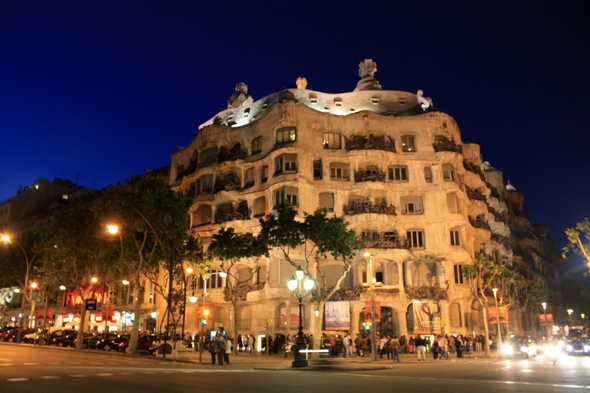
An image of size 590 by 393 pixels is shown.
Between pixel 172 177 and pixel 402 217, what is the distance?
29971 millimetres

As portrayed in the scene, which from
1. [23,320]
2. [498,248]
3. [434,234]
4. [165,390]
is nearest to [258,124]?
[434,234]

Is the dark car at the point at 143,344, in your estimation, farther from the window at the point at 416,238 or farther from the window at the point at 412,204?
the window at the point at 412,204

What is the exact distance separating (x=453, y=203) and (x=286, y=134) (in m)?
19.5

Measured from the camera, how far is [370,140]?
1994 inches

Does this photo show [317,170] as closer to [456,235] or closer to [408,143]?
[408,143]

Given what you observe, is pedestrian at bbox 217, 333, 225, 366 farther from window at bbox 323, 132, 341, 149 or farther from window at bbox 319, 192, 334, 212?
window at bbox 323, 132, 341, 149

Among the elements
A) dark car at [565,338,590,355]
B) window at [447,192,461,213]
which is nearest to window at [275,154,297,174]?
window at [447,192,461,213]

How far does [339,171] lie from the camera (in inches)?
2018

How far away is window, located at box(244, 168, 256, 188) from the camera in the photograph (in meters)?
52.0

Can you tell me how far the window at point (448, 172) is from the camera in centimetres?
5062

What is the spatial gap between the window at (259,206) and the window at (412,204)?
14954mm

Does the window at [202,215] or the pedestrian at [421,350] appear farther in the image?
the window at [202,215]

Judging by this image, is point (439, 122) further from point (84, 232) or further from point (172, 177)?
point (84, 232)

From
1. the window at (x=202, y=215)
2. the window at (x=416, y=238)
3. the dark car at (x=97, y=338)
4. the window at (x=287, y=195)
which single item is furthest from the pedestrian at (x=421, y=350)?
the window at (x=202, y=215)
